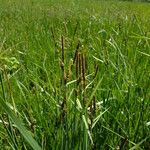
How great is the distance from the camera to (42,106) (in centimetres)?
146

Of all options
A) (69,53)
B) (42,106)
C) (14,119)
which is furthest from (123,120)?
(69,53)

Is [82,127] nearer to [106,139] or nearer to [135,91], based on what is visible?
[106,139]

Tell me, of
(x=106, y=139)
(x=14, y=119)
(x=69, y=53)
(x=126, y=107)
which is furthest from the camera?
(x=69, y=53)

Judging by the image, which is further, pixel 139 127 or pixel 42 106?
pixel 42 106

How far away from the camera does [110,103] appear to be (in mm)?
1502

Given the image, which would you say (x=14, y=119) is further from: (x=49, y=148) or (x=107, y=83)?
(x=107, y=83)

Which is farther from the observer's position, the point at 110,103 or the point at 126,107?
the point at 110,103

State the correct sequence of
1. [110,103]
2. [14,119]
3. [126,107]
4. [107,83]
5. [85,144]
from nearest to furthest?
1. [14,119]
2. [85,144]
3. [126,107]
4. [110,103]
5. [107,83]

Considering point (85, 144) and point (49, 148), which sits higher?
point (85, 144)

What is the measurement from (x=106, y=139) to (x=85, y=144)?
202 millimetres

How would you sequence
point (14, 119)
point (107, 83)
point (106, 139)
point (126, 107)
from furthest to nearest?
point (107, 83)
point (126, 107)
point (106, 139)
point (14, 119)

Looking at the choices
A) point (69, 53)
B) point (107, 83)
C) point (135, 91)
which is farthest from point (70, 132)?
point (69, 53)

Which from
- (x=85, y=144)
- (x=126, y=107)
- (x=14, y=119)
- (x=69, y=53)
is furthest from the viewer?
(x=69, y=53)

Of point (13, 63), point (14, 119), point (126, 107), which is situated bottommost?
point (13, 63)
